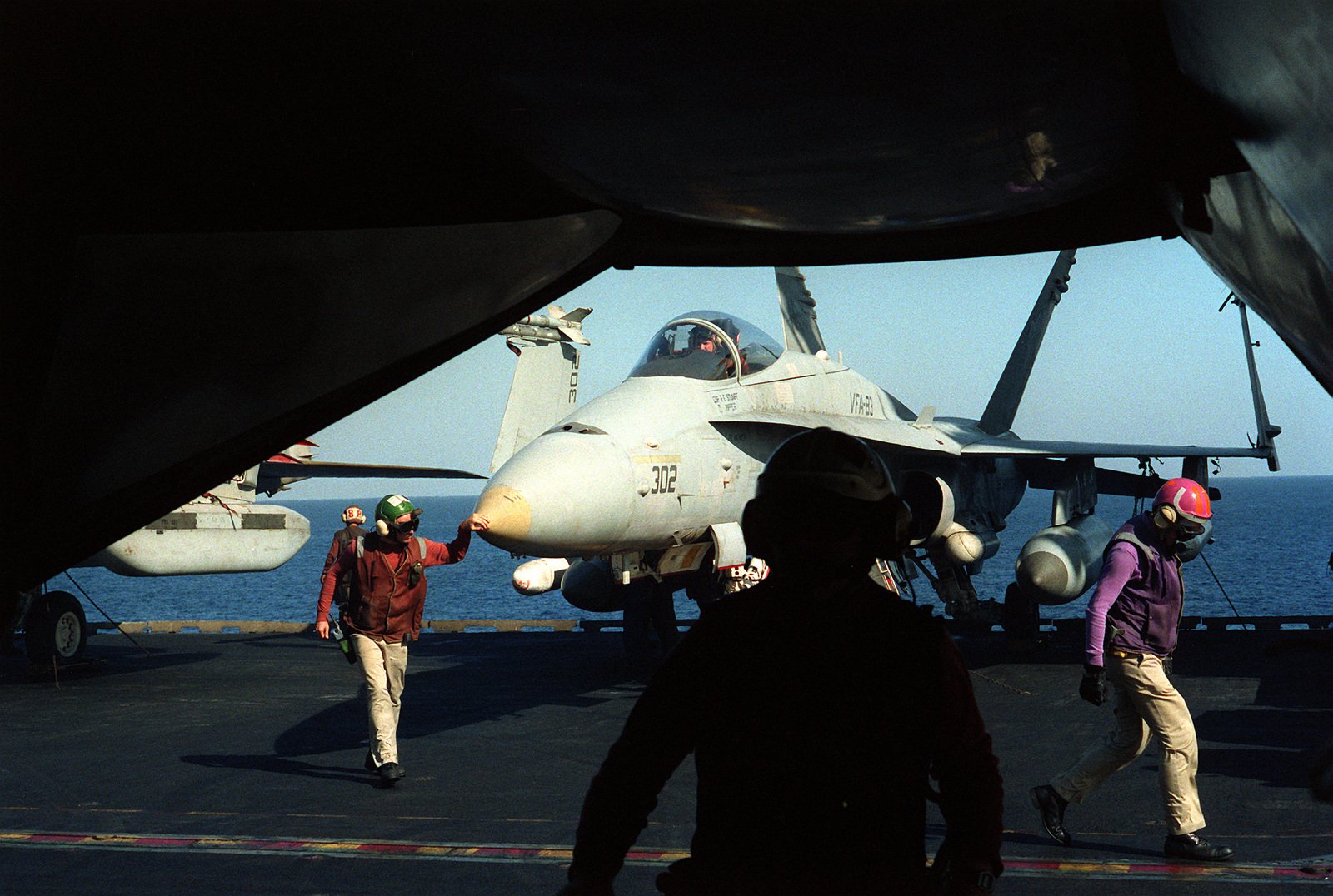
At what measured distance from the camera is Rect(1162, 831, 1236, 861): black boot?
21.1 ft

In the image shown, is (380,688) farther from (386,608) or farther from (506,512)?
(506,512)

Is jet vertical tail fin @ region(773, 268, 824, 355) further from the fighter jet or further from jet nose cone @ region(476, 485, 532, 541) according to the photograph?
jet nose cone @ region(476, 485, 532, 541)

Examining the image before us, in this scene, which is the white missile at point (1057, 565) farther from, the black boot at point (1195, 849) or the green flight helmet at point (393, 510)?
the green flight helmet at point (393, 510)

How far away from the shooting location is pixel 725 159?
215 cm

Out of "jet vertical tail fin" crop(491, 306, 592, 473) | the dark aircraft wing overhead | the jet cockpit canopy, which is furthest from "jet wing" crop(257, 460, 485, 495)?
the dark aircraft wing overhead

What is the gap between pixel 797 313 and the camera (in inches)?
631

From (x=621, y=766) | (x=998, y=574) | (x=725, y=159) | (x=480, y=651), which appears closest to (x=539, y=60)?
(x=725, y=159)

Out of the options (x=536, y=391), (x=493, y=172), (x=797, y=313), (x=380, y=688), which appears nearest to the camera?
(x=493, y=172)

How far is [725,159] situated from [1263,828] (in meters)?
6.87

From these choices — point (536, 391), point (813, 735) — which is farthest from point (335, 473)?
point (813, 735)

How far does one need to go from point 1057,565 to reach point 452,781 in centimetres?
884

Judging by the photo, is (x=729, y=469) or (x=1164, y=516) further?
(x=729, y=469)

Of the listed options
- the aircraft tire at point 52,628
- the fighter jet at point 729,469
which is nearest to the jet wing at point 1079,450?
the fighter jet at point 729,469

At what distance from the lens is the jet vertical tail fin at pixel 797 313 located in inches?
624
